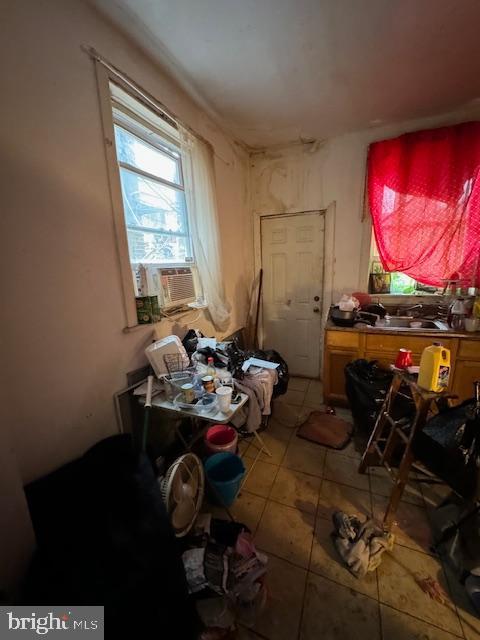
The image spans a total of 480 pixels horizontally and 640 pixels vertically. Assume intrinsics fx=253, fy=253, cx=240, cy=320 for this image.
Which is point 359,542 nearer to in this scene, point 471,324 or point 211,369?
point 211,369

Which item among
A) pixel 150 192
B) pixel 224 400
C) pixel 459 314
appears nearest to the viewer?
pixel 224 400

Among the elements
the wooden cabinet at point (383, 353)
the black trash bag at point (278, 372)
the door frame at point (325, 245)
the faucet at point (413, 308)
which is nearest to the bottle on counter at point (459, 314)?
the wooden cabinet at point (383, 353)

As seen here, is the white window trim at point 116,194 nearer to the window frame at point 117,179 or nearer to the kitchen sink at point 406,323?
the window frame at point 117,179

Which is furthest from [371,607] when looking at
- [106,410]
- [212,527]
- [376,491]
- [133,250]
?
[133,250]

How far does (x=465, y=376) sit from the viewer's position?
2018 millimetres

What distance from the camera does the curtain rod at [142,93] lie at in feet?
4.13

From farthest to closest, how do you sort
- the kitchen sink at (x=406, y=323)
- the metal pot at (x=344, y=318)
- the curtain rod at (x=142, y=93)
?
the metal pot at (x=344, y=318) → the kitchen sink at (x=406, y=323) → the curtain rod at (x=142, y=93)

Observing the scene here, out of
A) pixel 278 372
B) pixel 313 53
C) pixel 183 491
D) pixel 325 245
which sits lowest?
pixel 183 491

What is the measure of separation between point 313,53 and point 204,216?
1.21 meters

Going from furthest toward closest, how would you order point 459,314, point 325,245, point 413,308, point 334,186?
point 325,245
point 334,186
point 413,308
point 459,314

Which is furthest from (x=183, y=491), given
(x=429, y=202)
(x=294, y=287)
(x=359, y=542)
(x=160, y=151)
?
(x=429, y=202)

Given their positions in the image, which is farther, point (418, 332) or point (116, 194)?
point (418, 332)

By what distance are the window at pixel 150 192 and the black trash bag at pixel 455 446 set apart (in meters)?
1.88

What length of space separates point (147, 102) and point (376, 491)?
9.30 feet
